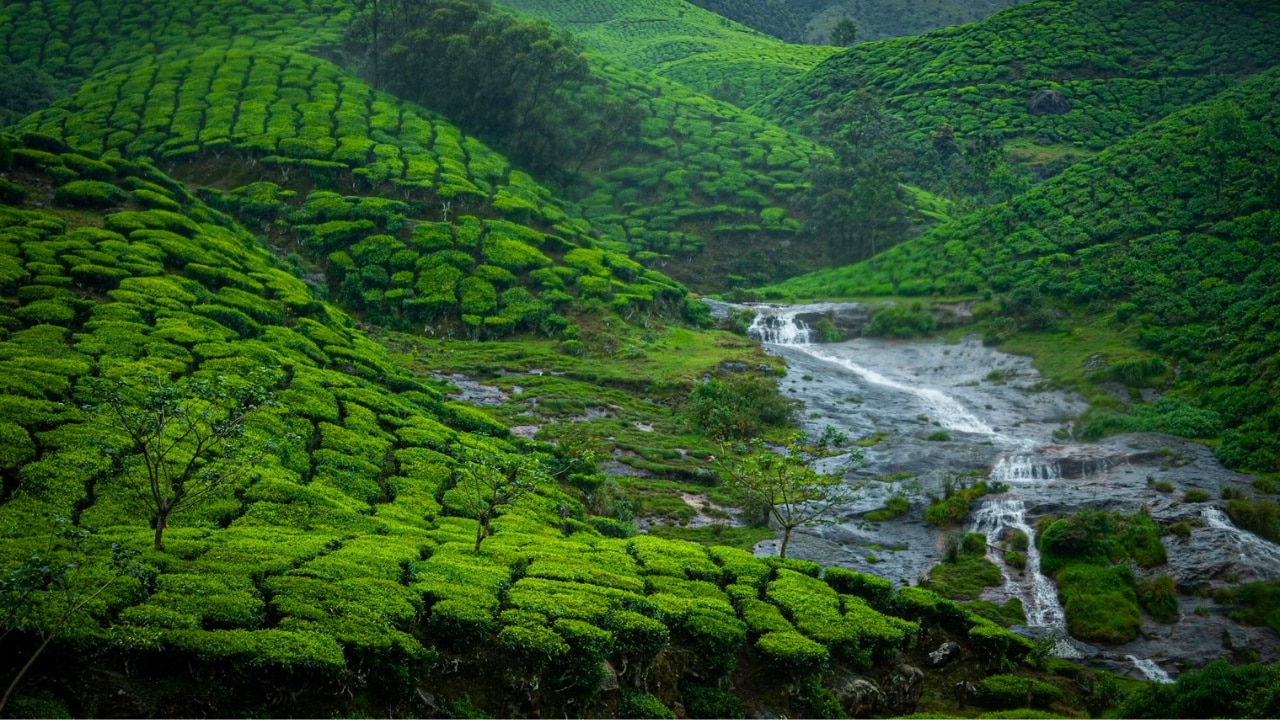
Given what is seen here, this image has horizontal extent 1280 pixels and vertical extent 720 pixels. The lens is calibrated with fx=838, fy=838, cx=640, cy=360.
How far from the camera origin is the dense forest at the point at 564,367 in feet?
55.6

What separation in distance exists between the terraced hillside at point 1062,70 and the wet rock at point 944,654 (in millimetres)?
87851

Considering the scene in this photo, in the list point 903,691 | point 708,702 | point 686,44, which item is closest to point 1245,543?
point 903,691

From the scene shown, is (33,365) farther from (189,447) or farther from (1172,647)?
(1172,647)

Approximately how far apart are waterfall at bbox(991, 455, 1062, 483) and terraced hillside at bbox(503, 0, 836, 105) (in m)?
99.7

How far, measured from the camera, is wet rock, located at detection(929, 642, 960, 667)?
2330cm

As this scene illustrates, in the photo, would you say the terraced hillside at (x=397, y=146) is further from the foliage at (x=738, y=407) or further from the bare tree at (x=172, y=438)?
the bare tree at (x=172, y=438)

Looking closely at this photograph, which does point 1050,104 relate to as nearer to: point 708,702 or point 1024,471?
point 1024,471

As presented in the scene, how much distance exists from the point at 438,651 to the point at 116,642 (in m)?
5.67

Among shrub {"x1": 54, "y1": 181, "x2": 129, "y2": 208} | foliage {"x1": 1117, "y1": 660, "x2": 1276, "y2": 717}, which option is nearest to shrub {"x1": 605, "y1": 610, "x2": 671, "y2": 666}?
foliage {"x1": 1117, "y1": 660, "x2": 1276, "y2": 717}

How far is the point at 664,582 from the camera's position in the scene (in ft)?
72.5

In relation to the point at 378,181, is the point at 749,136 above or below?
above

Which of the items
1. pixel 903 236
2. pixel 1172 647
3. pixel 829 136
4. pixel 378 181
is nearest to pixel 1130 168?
pixel 903 236

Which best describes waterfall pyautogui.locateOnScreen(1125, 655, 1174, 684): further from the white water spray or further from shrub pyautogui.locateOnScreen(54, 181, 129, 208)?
shrub pyautogui.locateOnScreen(54, 181, 129, 208)

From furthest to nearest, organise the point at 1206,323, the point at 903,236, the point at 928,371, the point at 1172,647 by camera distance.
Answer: the point at 903,236
the point at 928,371
the point at 1206,323
the point at 1172,647
